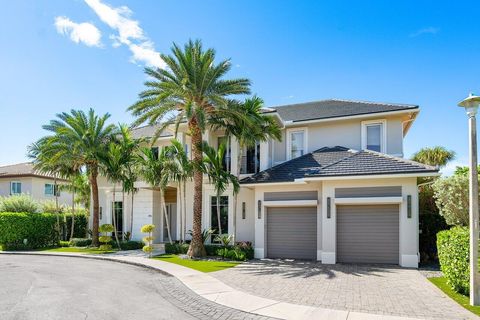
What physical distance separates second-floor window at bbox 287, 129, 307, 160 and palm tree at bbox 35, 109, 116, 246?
1169 cm

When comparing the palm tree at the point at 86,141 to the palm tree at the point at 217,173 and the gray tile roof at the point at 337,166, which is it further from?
the gray tile roof at the point at 337,166

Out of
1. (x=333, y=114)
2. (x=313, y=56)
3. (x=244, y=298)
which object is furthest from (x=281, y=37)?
(x=244, y=298)

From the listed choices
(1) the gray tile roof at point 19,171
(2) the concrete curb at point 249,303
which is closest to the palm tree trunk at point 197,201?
(2) the concrete curb at point 249,303

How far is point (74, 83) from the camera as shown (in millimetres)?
17688

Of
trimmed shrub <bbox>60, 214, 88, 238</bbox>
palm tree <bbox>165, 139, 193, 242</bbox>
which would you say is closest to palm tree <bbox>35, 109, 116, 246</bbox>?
palm tree <bbox>165, 139, 193, 242</bbox>

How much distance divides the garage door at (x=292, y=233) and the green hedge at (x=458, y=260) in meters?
6.82

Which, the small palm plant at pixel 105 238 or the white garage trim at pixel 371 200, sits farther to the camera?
the small palm plant at pixel 105 238

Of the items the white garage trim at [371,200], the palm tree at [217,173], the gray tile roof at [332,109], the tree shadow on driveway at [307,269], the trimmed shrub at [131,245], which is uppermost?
the gray tile roof at [332,109]

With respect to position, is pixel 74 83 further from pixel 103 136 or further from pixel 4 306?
pixel 4 306

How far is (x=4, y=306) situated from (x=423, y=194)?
17586 millimetres

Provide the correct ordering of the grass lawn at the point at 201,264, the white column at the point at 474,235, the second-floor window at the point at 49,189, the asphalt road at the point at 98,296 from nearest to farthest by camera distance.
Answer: the asphalt road at the point at 98,296 < the white column at the point at 474,235 < the grass lawn at the point at 201,264 < the second-floor window at the point at 49,189

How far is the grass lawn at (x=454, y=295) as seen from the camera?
318 inches

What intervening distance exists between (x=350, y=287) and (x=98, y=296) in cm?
743

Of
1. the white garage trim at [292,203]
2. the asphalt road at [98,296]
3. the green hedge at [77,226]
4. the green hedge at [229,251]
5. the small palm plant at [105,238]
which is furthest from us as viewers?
the green hedge at [77,226]
